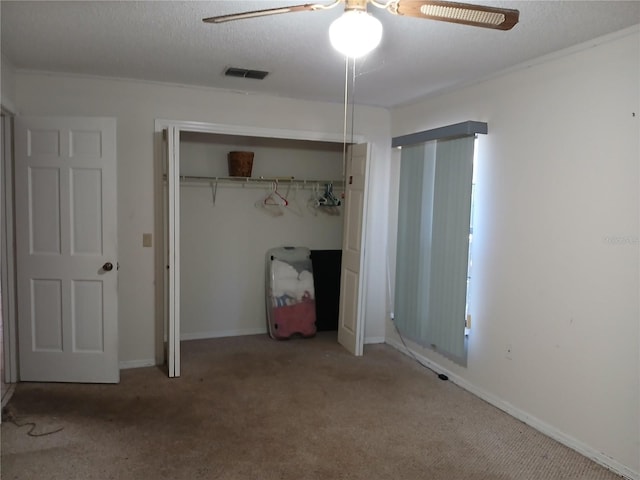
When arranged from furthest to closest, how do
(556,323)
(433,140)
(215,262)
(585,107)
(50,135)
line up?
1. (215,262)
2. (433,140)
3. (50,135)
4. (556,323)
5. (585,107)

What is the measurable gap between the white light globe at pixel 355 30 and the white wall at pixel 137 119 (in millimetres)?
2525

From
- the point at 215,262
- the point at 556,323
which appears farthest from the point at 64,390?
the point at 556,323

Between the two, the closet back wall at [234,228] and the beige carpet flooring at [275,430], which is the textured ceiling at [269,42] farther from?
the beige carpet flooring at [275,430]

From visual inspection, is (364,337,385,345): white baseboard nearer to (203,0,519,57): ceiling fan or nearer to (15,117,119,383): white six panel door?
(15,117,119,383): white six panel door

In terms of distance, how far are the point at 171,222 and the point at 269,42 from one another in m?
1.54

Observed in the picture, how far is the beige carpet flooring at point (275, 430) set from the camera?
8.51ft

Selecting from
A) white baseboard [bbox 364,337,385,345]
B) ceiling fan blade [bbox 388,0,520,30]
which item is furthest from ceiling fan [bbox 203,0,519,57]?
white baseboard [bbox 364,337,385,345]

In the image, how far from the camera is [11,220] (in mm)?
3545

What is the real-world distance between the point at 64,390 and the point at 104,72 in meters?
2.30

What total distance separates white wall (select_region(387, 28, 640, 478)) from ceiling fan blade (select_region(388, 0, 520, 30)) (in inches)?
49.4

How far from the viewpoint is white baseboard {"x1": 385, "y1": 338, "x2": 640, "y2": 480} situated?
8.64 feet

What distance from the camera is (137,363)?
13.3 ft

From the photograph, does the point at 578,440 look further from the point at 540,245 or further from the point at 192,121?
the point at 192,121

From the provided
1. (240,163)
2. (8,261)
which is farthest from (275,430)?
(240,163)
